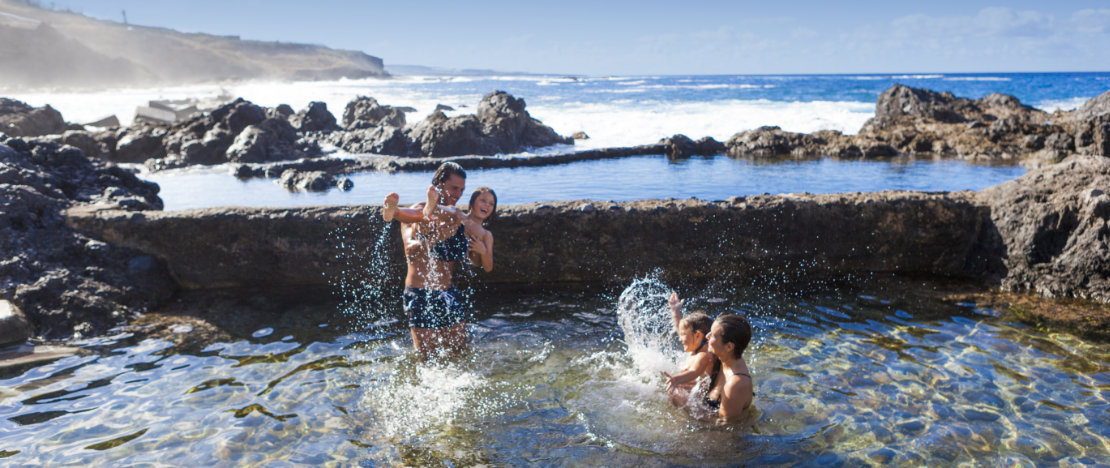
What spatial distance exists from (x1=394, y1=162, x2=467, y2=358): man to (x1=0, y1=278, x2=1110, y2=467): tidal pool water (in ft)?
0.85

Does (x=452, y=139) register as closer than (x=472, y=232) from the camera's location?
No

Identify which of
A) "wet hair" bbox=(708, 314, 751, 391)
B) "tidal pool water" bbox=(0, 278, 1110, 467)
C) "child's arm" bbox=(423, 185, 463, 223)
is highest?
"child's arm" bbox=(423, 185, 463, 223)

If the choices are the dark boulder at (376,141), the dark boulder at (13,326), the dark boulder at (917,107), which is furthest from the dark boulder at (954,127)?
the dark boulder at (13,326)

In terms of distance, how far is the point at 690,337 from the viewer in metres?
4.09

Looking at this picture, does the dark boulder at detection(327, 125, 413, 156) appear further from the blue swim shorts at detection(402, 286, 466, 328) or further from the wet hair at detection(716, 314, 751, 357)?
the wet hair at detection(716, 314, 751, 357)

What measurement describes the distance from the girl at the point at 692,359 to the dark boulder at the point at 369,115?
19.5 meters

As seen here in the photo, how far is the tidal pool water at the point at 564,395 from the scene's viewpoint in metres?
3.62

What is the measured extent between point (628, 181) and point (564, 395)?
8164 mm

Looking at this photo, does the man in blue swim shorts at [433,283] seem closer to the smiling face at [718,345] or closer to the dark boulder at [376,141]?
the smiling face at [718,345]

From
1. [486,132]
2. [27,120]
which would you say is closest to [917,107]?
[486,132]

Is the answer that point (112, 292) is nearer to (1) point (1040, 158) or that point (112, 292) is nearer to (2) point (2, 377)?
(2) point (2, 377)

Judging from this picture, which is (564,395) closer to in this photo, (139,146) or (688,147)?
(688,147)

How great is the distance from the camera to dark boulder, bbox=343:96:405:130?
22453 millimetres

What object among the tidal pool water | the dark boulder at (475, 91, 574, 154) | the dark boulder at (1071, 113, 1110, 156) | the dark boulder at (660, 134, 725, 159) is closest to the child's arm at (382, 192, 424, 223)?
the tidal pool water
